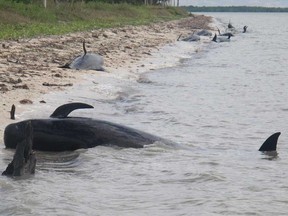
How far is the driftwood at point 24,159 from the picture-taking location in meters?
6.51

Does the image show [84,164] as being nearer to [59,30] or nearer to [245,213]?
[245,213]

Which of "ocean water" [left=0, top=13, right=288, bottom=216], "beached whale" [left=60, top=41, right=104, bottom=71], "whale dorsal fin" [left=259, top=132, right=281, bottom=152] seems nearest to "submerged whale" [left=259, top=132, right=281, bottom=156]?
"whale dorsal fin" [left=259, top=132, right=281, bottom=152]

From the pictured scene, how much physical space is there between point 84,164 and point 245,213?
2.47 meters

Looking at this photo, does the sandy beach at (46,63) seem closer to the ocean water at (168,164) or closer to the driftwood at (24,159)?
the ocean water at (168,164)

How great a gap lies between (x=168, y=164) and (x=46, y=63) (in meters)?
9.59

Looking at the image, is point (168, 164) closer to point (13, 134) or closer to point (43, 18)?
point (13, 134)

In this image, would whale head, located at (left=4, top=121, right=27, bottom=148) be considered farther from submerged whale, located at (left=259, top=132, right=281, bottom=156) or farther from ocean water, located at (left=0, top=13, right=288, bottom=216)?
submerged whale, located at (left=259, top=132, right=281, bottom=156)

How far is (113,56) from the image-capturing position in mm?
21172

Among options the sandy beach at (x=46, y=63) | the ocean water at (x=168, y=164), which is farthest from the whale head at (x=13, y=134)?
the sandy beach at (x=46, y=63)

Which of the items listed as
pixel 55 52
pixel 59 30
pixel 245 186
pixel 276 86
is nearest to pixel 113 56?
pixel 55 52

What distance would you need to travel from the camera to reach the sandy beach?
1155 cm

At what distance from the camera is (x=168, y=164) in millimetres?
7898

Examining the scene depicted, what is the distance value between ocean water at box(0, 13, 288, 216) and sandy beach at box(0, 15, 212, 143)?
490 mm

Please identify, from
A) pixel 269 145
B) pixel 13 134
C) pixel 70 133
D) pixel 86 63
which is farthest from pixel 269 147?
pixel 86 63
